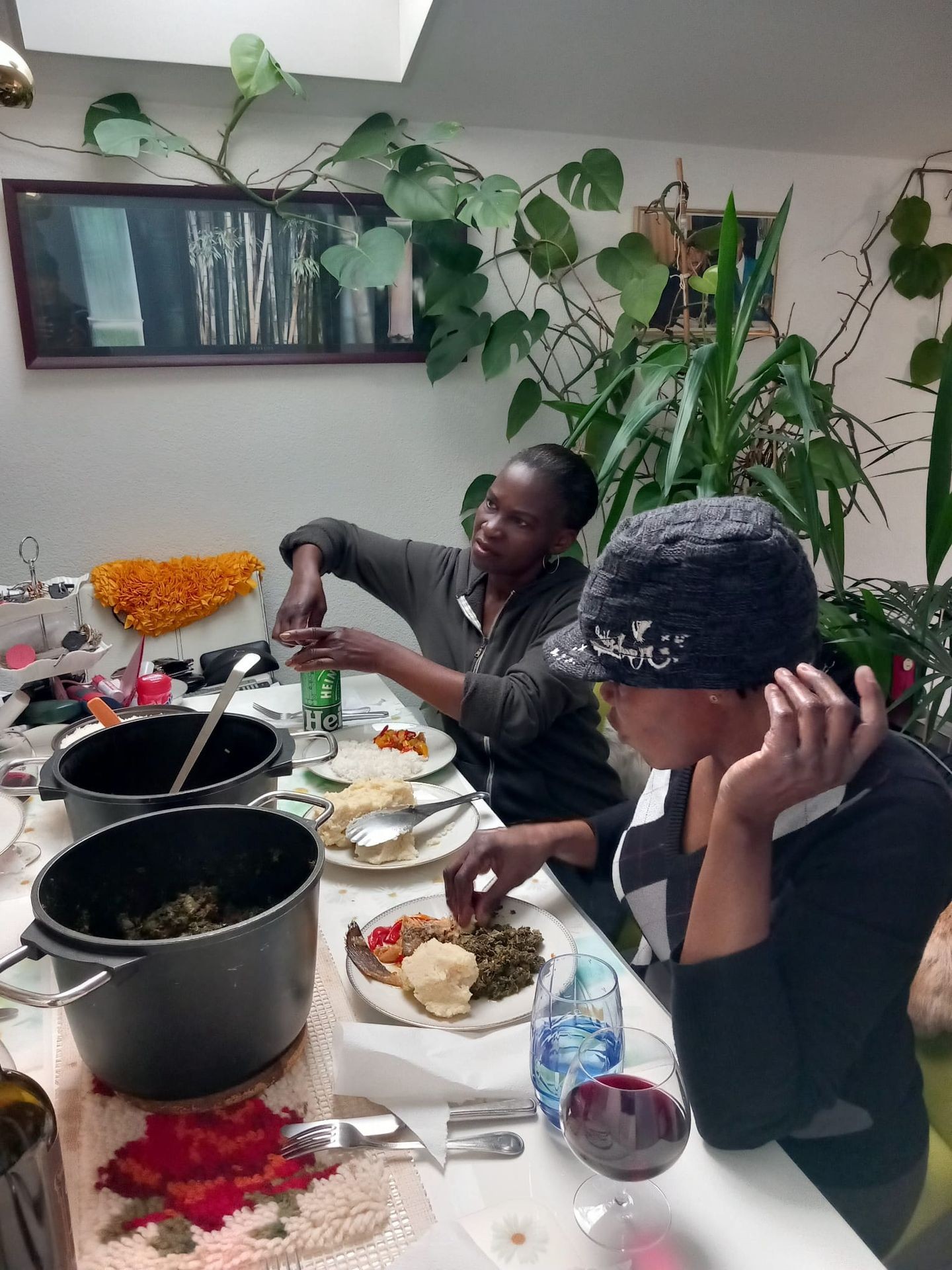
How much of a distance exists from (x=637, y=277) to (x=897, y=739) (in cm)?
194

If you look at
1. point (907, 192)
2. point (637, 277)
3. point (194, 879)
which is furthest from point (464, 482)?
point (194, 879)

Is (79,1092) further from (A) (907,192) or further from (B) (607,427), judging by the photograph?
(A) (907,192)

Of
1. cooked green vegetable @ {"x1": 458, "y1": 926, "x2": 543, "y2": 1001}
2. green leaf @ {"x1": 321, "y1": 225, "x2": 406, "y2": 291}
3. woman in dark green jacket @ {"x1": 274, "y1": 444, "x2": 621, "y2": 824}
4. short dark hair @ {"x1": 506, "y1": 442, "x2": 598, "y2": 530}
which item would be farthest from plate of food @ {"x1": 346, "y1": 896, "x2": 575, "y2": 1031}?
green leaf @ {"x1": 321, "y1": 225, "x2": 406, "y2": 291}

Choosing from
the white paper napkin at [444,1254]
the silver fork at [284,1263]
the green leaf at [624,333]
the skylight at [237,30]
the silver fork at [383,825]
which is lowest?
the silver fork at [284,1263]

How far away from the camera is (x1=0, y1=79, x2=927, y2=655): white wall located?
236cm

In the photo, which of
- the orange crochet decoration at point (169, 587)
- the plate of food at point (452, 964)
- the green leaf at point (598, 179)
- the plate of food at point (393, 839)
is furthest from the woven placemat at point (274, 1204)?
the green leaf at point (598, 179)

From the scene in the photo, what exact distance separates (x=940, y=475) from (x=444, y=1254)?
4.83 feet

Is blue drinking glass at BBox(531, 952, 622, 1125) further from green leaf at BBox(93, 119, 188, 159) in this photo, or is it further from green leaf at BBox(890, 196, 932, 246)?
green leaf at BBox(890, 196, 932, 246)

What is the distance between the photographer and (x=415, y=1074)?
68cm

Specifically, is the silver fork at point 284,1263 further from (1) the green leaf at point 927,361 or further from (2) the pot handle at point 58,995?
(1) the green leaf at point 927,361

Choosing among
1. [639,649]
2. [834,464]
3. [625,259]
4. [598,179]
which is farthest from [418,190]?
[639,649]

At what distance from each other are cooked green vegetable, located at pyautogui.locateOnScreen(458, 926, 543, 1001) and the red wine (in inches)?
8.6

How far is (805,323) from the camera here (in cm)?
302

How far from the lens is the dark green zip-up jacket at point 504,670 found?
4.93 ft
